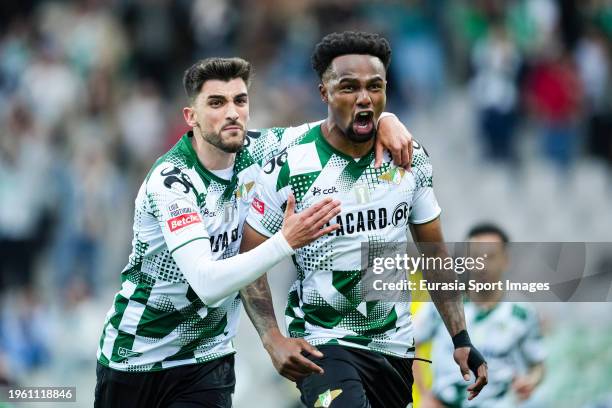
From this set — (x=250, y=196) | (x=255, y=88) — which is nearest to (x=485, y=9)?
(x=255, y=88)

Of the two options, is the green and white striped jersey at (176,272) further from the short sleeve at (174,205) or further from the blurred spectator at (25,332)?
the blurred spectator at (25,332)

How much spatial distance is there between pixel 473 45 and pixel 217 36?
3425 mm

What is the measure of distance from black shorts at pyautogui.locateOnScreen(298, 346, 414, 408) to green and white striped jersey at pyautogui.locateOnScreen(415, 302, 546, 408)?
1.60m

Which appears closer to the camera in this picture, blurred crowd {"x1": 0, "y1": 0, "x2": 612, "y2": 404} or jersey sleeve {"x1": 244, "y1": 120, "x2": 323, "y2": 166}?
jersey sleeve {"x1": 244, "y1": 120, "x2": 323, "y2": 166}

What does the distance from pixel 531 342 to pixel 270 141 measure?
2764mm

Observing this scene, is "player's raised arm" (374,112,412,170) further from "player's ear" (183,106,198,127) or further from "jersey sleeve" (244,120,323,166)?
"player's ear" (183,106,198,127)

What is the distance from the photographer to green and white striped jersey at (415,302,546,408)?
9.07 m

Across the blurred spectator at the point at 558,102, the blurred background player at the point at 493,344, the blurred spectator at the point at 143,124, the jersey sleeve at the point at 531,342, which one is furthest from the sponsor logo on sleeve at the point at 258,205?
the blurred spectator at the point at 143,124

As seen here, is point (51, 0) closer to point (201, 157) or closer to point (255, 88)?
point (255, 88)

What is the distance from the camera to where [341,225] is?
7156mm

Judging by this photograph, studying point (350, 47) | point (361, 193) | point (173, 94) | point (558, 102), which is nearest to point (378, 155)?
point (361, 193)

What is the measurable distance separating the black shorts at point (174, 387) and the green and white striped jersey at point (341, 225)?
2.05 ft

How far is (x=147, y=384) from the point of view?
7.59m

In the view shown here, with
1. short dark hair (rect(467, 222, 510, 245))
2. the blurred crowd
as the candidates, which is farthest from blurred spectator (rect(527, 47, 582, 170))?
short dark hair (rect(467, 222, 510, 245))
